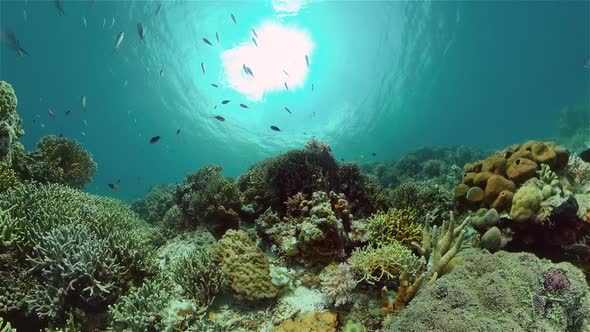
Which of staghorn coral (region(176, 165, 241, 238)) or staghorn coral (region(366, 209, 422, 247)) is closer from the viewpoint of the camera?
staghorn coral (region(366, 209, 422, 247))

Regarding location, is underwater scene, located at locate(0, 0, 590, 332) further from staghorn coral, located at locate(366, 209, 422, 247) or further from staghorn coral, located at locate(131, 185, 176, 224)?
staghorn coral, located at locate(131, 185, 176, 224)

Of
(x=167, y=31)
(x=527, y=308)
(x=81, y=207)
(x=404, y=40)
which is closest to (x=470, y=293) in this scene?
(x=527, y=308)

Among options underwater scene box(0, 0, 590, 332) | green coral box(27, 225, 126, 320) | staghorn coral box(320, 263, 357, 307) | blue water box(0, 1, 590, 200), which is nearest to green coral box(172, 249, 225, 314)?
underwater scene box(0, 0, 590, 332)

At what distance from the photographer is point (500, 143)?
303ft

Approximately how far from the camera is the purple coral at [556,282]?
3.04m

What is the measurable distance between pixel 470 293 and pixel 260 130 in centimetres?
6230

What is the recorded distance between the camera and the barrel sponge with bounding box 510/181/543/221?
171 inches

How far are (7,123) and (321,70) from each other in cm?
4259

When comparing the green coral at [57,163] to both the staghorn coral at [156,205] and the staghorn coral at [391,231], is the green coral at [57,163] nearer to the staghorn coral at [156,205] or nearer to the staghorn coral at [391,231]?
the staghorn coral at [156,205]

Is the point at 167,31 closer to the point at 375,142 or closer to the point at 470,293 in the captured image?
the point at 470,293

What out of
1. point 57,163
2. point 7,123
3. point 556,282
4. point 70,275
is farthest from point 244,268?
point 57,163

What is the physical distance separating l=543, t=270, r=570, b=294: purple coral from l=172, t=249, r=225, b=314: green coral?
4.31m

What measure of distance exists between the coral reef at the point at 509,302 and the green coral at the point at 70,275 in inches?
165

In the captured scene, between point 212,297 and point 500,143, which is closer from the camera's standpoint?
point 212,297
